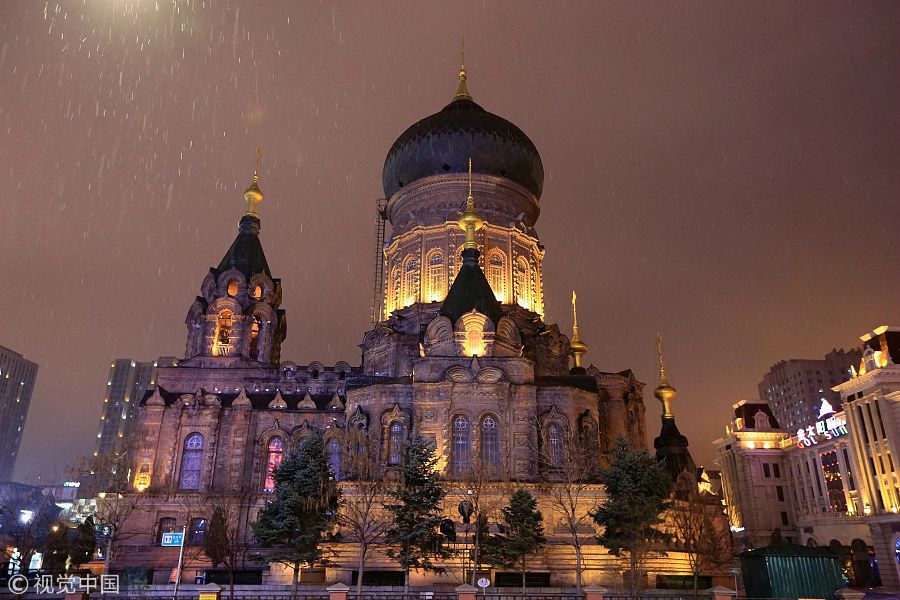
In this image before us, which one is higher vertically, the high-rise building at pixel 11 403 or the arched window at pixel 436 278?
the high-rise building at pixel 11 403

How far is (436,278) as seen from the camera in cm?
4116

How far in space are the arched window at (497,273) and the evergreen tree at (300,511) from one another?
18.2 meters

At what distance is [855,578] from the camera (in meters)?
42.0

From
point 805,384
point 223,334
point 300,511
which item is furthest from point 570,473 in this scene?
point 805,384

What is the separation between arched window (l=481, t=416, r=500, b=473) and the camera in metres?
30.2

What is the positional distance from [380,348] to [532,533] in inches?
683

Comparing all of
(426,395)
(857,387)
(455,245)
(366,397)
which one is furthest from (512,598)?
(857,387)

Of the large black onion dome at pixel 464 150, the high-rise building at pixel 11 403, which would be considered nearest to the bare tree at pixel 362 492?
the large black onion dome at pixel 464 150

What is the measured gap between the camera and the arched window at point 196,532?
3225cm

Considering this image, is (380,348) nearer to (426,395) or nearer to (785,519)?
(426,395)

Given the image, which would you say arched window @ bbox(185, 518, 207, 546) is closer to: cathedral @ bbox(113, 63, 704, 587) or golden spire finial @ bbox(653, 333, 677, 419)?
cathedral @ bbox(113, 63, 704, 587)

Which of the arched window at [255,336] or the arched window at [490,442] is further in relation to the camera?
the arched window at [255,336]

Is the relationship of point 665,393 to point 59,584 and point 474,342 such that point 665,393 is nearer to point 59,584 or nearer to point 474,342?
point 474,342

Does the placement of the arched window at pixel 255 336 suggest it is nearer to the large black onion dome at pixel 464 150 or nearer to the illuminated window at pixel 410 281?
the illuminated window at pixel 410 281
